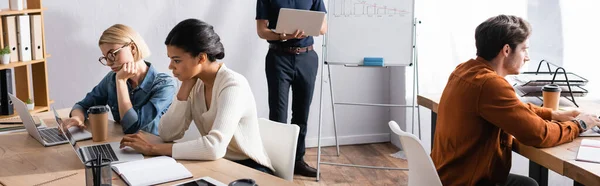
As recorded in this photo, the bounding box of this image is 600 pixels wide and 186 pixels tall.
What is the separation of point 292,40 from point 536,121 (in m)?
1.92

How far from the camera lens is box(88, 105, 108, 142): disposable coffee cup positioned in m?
2.65

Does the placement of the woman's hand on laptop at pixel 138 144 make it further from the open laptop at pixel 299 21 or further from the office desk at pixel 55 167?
the open laptop at pixel 299 21

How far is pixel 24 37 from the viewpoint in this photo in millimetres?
3805

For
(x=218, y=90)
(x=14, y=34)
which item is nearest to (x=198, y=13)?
(x=14, y=34)

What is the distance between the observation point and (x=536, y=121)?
252 centimetres

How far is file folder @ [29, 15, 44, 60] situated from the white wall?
1.09 feet

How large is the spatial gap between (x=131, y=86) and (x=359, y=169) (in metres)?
1.97

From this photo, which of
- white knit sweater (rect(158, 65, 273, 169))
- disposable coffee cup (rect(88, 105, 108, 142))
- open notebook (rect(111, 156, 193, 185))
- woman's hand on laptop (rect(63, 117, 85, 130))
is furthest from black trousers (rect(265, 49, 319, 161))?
open notebook (rect(111, 156, 193, 185))

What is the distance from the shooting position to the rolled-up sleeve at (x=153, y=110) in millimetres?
2895

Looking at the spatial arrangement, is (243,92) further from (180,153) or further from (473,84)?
(473,84)

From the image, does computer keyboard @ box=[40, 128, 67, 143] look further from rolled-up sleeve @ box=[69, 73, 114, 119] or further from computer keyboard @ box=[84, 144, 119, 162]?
rolled-up sleeve @ box=[69, 73, 114, 119]

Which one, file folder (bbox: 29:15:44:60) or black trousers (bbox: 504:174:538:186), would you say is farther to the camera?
file folder (bbox: 29:15:44:60)

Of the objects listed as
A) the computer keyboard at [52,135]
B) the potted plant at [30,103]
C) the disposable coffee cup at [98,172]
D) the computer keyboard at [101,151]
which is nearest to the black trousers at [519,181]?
the computer keyboard at [101,151]

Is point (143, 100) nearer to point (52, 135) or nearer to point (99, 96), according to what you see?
point (99, 96)
